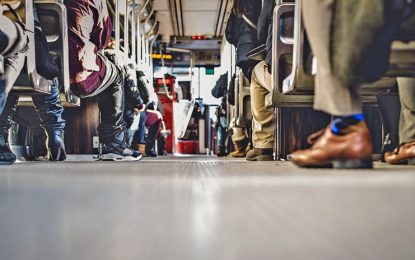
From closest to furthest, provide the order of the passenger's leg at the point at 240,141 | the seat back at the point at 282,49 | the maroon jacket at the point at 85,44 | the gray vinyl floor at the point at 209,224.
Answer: the gray vinyl floor at the point at 209,224
the seat back at the point at 282,49
the maroon jacket at the point at 85,44
the passenger's leg at the point at 240,141

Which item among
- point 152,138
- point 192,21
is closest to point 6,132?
point 152,138

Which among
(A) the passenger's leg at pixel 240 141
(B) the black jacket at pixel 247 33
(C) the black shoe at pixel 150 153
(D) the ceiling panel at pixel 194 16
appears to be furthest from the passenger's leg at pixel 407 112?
(D) the ceiling panel at pixel 194 16

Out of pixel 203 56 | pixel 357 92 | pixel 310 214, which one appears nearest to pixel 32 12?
pixel 357 92

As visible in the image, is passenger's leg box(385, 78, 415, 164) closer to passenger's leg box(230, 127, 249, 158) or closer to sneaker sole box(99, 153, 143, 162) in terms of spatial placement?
sneaker sole box(99, 153, 143, 162)

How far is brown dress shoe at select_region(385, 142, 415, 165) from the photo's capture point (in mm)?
1587

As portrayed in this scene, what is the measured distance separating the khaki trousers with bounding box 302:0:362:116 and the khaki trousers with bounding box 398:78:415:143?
0.59m

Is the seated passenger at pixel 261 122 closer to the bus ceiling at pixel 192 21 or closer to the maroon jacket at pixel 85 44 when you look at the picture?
the maroon jacket at pixel 85 44

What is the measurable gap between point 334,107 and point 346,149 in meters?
0.13

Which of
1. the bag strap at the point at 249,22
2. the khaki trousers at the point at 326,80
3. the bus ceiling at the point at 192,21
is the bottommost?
the khaki trousers at the point at 326,80

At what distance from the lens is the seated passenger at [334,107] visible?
1.25 meters

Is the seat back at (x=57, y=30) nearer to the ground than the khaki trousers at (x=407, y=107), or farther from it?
farther from it

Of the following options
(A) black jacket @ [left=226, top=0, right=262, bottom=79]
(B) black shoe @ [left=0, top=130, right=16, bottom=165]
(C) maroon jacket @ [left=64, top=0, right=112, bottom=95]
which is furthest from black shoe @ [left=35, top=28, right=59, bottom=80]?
(A) black jacket @ [left=226, top=0, right=262, bottom=79]

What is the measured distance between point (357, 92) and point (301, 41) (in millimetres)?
416

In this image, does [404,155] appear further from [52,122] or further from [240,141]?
Answer: [240,141]
